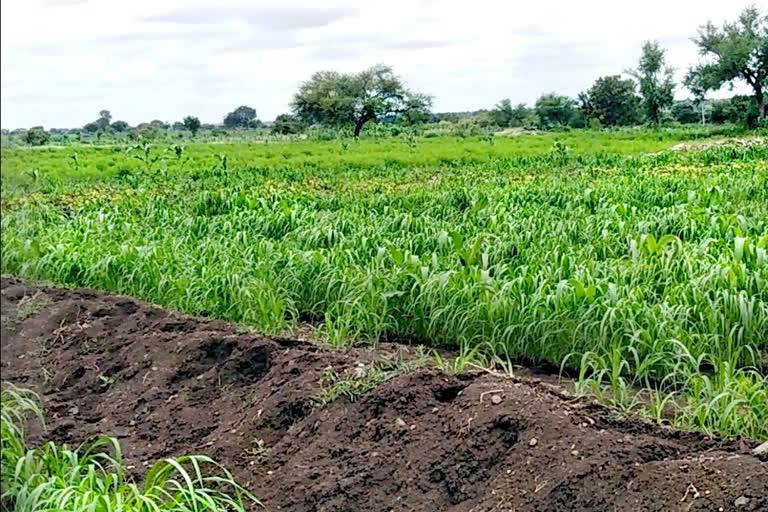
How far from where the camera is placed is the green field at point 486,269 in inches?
120

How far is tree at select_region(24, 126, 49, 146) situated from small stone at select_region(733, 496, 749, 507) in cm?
171

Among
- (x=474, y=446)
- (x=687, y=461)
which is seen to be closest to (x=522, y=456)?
(x=474, y=446)

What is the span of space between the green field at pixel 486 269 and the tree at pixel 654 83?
25926 mm

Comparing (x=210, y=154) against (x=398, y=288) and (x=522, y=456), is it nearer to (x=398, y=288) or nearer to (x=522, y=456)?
(x=398, y=288)

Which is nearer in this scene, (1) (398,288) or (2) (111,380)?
(2) (111,380)

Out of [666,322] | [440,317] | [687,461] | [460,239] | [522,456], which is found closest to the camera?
[687,461]

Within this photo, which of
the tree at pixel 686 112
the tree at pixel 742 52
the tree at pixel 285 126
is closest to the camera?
the tree at pixel 742 52

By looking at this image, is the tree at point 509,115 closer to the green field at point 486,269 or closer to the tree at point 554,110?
the tree at point 554,110

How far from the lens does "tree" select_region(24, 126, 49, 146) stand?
1144 millimetres

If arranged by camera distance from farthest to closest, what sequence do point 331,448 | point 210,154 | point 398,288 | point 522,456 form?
point 210,154
point 398,288
point 331,448
point 522,456

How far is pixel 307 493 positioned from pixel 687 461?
41.1 inches

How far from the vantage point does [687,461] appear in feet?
7.41

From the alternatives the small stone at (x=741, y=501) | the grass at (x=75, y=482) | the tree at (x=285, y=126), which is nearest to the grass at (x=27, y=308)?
the grass at (x=75, y=482)

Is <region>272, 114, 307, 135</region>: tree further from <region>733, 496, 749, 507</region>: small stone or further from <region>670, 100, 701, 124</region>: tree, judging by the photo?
<region>733, 496, 749, 507</region>: small stone
